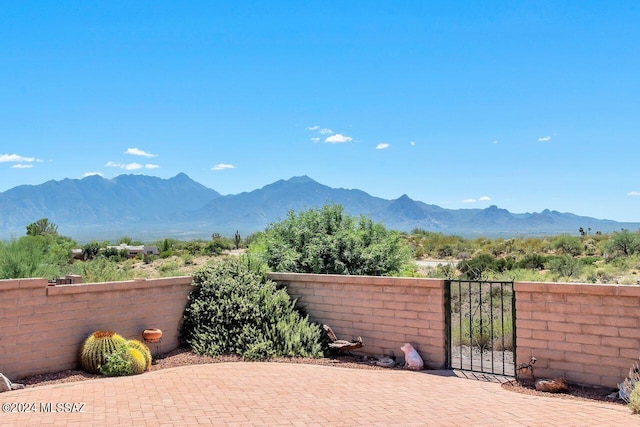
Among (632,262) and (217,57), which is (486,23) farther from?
(217,57)

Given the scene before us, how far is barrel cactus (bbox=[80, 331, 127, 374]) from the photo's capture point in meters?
10.6

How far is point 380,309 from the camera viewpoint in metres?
12.5

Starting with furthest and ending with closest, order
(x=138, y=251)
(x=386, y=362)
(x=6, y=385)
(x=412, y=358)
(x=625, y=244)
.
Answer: (x=138, y=251), (x=625, y=244), (x=386, y=362), (x=412, y=358), (x=6, y=385)

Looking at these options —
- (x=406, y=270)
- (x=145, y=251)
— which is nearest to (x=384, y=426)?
(x=406, y=270)

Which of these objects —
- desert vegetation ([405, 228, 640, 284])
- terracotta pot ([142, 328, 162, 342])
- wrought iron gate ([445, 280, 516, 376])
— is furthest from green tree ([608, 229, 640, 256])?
terracotta pot ([142, 328, 162, 342])

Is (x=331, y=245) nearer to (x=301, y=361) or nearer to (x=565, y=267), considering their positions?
(x=301, y=361)

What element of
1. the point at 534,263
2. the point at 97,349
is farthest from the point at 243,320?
the point at 534,263

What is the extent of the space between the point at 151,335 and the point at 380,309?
4.86 metres

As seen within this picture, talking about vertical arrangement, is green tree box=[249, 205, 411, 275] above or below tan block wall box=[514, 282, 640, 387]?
above

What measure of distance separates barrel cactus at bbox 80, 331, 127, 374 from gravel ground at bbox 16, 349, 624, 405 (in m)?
0.18

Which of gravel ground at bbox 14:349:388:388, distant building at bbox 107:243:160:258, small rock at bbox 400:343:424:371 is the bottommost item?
gravel ground at bbox 14:349:388:388

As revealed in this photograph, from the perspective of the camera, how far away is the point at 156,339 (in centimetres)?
1202

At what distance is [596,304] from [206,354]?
304 inches

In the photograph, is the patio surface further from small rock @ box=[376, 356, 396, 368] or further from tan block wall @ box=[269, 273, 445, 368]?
tan block wall @ box=[269, 273, 445, 368]
